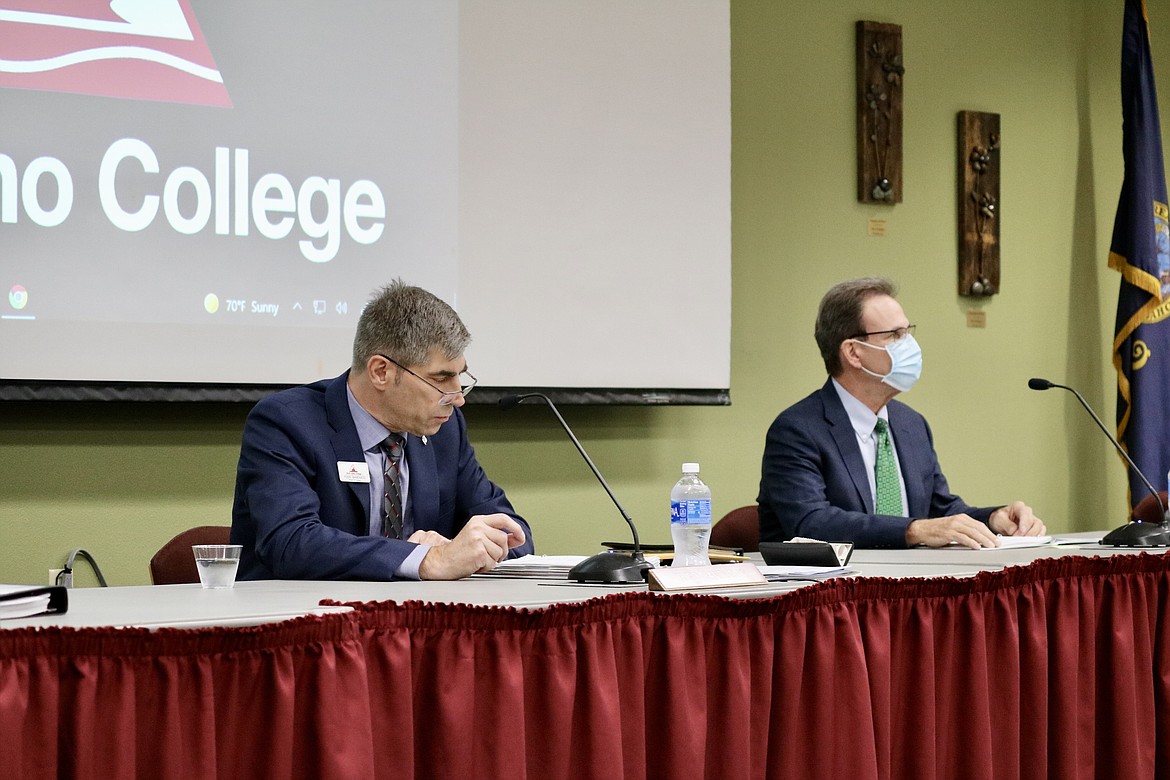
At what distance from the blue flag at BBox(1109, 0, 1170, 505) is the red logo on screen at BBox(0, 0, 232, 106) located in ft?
10.8

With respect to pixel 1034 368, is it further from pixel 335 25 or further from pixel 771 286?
pixel 335 25

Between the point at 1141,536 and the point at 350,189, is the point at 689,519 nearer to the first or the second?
the point at 1141,536

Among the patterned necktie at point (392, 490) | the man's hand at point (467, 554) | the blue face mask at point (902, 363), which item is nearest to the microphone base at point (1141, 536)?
the blue face mask at point (902, 363)

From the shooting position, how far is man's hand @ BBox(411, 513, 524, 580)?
6.99 feet

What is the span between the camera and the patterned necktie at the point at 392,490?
8.29 feet

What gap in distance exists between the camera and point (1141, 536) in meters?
2.73

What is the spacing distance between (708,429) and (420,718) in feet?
8.87

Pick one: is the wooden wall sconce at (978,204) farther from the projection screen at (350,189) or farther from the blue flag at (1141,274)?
the projection screen at (350,189)

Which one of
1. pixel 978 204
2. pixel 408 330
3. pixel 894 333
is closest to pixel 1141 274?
pixel 978 204

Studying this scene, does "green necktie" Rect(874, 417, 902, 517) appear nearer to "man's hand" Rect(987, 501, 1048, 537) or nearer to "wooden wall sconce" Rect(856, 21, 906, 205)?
"man's hand" Rect(987, 501, 1048, 537)

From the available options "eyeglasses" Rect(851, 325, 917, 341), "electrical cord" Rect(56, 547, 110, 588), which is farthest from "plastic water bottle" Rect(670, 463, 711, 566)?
"electrical cord" Rect(56, 547, 110, 588)

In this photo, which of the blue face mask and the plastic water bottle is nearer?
the plastic water bottle

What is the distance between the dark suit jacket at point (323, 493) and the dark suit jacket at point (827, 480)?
69 centimetres

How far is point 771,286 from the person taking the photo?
437 cm
